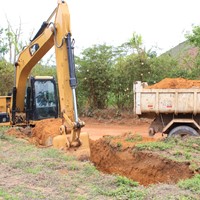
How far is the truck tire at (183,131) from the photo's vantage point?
1005cm

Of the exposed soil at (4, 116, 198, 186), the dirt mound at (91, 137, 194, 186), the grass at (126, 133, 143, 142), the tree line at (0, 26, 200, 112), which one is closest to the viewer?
the dirt mound at (91, 137, 194, 186)

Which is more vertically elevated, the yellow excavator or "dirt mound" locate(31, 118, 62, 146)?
the yellow excavator

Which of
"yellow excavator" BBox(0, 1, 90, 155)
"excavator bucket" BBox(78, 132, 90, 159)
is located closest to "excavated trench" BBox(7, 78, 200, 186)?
"yellow excavator" BBox(0, 1, 90, 155)

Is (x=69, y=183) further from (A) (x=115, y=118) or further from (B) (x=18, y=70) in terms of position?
(A) (x=115, y=118)

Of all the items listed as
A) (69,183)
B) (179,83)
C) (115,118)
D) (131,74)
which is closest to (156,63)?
(131,74)

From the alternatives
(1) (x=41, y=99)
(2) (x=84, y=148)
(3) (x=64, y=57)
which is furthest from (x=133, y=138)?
(1) (x=41, y=99)

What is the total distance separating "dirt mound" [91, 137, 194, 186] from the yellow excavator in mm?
991

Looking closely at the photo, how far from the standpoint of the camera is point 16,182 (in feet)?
18.9

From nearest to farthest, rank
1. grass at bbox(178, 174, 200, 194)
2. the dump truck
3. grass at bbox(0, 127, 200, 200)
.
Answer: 1. grass at bbox(0, 127, 200, 200)
2. grass at bbox(178, 174, 200, 194)
3. the dump truck

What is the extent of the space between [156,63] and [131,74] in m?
1.29

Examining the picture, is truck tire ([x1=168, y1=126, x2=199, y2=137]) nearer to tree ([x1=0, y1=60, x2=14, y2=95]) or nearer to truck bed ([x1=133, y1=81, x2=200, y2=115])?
truck bed ([x1=133, y1=81, x2=200, y2=115])

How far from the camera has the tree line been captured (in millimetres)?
17234

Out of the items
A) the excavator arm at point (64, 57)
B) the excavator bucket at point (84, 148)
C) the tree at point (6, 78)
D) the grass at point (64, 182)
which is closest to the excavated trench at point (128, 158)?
the grass at point (64, 182)

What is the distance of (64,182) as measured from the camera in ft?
18.9
